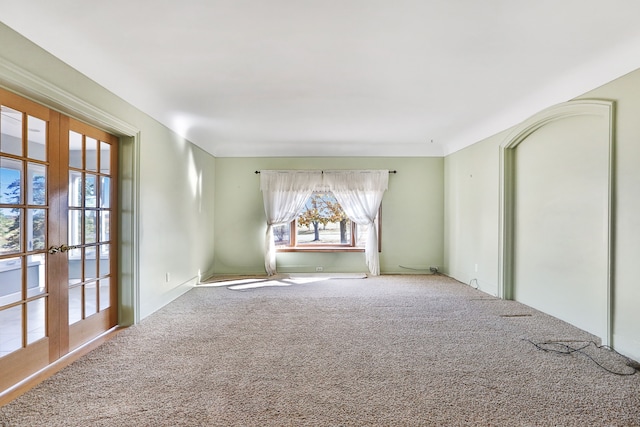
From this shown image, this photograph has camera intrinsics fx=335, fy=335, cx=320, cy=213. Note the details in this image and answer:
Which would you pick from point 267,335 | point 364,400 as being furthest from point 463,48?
point 267,335

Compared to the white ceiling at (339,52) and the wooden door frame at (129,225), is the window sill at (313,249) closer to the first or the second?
the white ceiling at (339,52)

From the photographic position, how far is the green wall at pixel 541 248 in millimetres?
2662

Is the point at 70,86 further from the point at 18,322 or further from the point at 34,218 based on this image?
the point at 18,322

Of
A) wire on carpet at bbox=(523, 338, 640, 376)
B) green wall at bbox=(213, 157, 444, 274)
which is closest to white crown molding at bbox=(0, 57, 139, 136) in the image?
green wall at bbox=(213, 157, 444, 274)

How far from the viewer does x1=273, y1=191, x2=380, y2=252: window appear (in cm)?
649

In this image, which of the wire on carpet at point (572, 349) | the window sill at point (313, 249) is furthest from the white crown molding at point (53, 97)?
the wire on carpet at point (572, 349)

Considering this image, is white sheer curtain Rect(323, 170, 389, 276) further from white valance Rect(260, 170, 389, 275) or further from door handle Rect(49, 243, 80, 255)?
door handle Rect(49, 243, 80, 255)

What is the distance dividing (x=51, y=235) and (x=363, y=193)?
4.70 m

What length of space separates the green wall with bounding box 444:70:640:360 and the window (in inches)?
68.7

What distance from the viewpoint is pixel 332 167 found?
6.36 meters

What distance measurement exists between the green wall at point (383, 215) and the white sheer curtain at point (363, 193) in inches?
6.5

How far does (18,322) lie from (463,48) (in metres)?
3.78

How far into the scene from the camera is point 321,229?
21.6ft

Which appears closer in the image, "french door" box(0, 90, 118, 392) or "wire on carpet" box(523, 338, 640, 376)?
"french door" box(0, 90, 118, 392)
